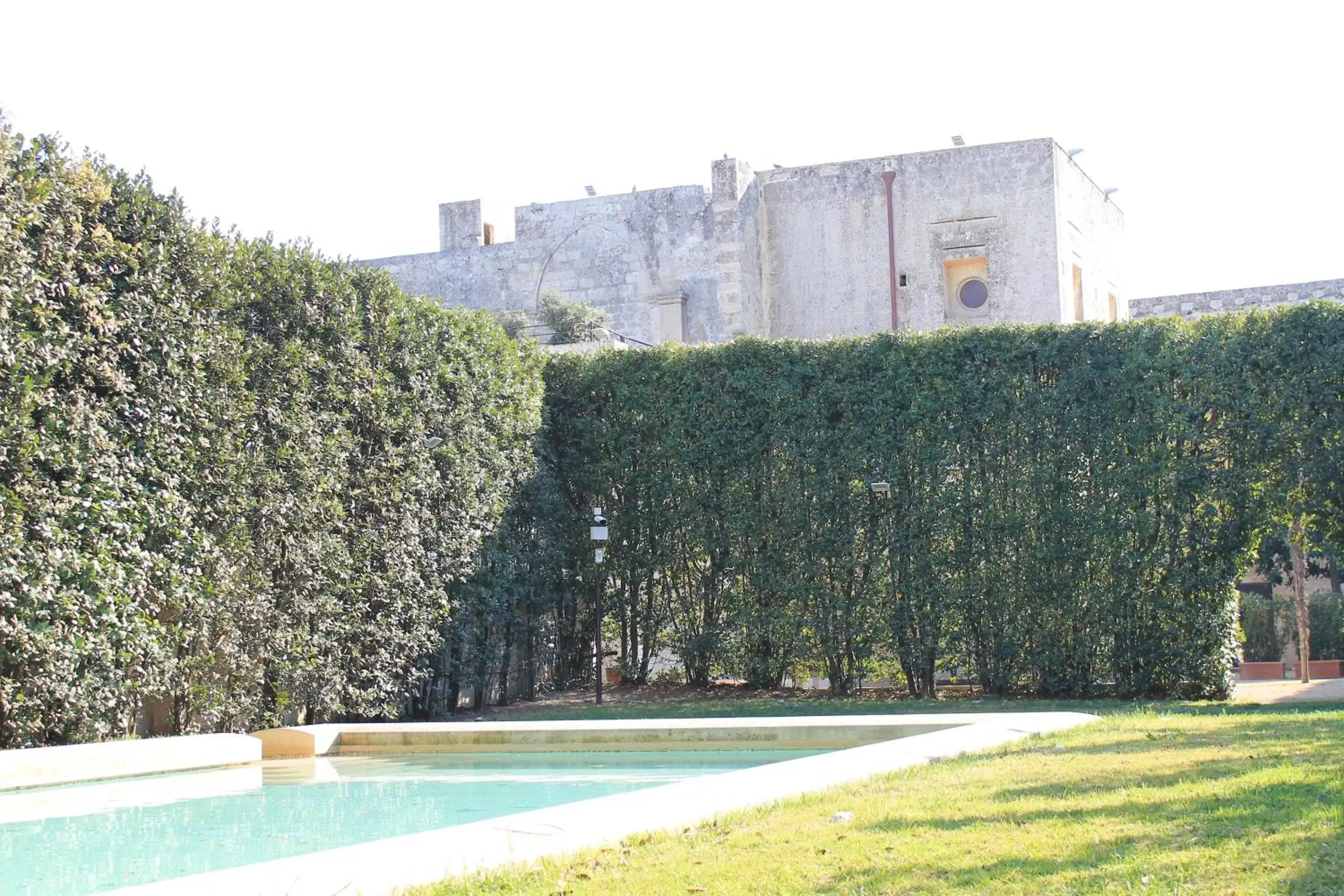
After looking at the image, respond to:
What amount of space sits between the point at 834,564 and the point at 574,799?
30.3ft

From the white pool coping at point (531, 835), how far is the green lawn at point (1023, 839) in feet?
0.50

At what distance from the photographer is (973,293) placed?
98.5 ft

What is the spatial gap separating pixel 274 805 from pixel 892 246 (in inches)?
920

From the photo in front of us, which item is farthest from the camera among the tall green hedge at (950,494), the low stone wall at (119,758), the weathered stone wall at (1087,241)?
the weathered stone wall at (1087,241)

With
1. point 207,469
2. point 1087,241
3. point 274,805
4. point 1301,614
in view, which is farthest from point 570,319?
point 274,805

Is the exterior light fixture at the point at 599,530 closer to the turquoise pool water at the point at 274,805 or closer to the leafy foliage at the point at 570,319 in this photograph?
the turquoise pool water at the point at 274,805

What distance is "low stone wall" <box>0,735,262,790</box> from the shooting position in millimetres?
9281

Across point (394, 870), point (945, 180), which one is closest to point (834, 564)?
point (394, 870)

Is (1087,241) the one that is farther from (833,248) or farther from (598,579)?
(598,579)

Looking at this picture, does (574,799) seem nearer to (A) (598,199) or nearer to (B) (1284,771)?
(B) (1284,771)

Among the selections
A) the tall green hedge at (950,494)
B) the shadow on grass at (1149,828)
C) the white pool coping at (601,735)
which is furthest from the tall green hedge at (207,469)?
the shadow on grass at (1149,828)

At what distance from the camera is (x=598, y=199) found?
31.8 meters

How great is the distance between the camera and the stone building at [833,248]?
29.2m

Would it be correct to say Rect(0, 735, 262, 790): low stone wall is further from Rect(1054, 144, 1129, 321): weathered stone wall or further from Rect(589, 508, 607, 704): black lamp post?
Rect(1054, 144, 1129, 321): weathered stone wall
